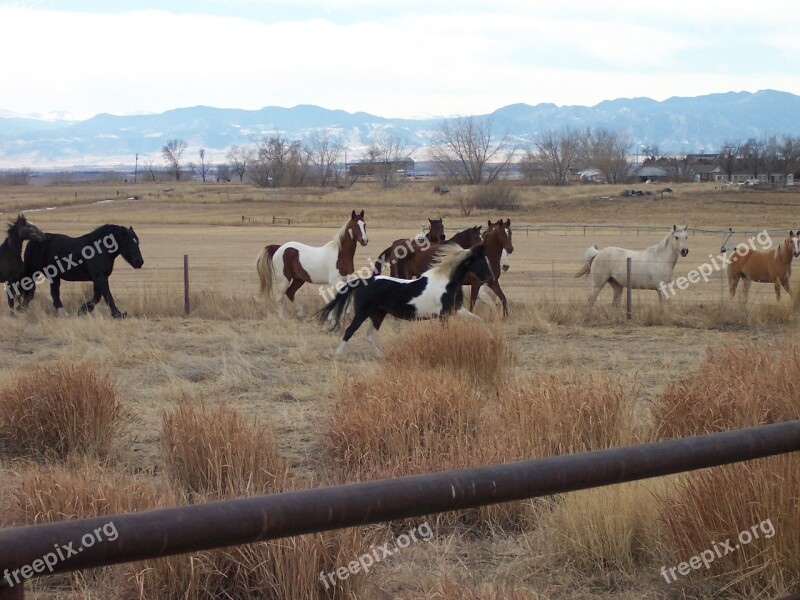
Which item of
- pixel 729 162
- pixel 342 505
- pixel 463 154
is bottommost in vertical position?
pixel 342 505

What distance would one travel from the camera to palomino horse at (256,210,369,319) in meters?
15.8

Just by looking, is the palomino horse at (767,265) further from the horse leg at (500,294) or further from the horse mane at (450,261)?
the horse mane at (450,261)

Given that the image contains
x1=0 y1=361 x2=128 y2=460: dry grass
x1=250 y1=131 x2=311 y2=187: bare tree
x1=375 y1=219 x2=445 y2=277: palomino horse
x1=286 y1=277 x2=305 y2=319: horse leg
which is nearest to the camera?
x1=0 y1=361 x2=128 y2=460: dry grass

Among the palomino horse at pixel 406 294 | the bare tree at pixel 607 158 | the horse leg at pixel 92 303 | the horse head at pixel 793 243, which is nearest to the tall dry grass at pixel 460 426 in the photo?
the palomino horse at pixel 406 294

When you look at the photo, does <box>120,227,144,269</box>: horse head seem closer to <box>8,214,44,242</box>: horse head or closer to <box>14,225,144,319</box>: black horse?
<box>14,225,144,319</box>: black horse

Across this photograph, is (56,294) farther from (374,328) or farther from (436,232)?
(374,328)

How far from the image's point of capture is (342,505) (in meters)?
1.68

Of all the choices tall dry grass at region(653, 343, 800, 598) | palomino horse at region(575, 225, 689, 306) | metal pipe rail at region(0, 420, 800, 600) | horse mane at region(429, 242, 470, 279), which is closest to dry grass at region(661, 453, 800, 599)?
tall dry grass at region(653, 343, 800, 598)

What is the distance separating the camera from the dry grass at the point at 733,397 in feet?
19.4

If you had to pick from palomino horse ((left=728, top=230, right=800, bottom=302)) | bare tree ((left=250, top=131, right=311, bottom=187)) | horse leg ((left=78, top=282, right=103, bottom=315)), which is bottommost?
horse leg ((left=78, top=282, right=103, bottom=315))

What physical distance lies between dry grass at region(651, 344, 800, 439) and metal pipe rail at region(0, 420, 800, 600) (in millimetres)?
3892

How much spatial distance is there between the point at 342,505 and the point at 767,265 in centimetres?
1626

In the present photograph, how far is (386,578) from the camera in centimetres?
447

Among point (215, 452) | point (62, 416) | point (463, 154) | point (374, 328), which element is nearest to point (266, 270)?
point (374, 328)
